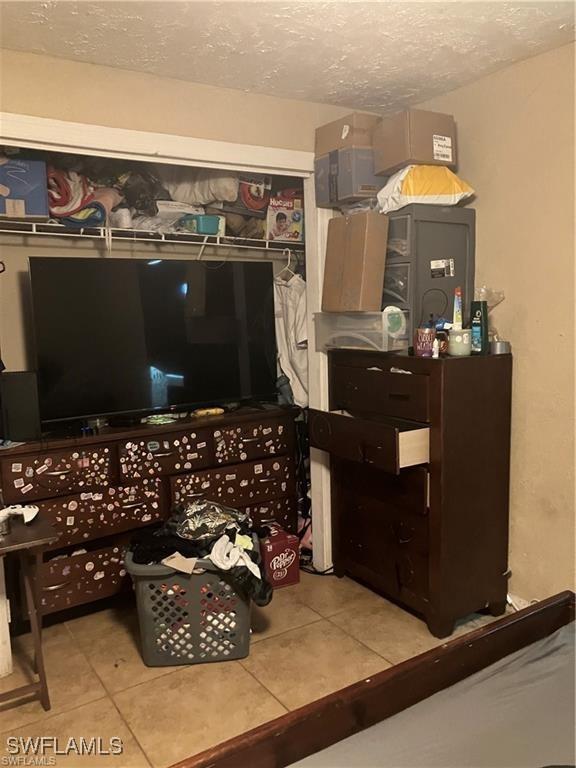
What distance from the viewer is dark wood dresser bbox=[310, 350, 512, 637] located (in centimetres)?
242

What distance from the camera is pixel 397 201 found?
2.55 metres

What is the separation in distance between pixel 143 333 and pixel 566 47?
2063 millimetres

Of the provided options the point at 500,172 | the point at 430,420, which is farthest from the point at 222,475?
the point at 500,172

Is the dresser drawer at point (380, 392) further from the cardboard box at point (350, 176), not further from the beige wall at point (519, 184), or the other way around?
the cardboard box at point (350, 176)

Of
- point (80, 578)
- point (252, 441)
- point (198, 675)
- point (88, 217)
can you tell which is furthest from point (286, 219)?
point (198, 675)

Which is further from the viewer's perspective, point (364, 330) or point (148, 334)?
point (148, 334)

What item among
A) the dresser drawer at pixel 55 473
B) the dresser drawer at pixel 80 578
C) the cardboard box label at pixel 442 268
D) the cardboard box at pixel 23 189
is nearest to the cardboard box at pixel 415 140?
the cardboard box label at pixel 442 268

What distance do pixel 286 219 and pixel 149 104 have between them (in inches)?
41.8

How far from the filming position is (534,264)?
2467 millimetres

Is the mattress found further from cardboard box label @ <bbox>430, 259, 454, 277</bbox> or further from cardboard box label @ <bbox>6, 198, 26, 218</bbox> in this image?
cardboard box label @ <bbox>6, 198, 26, 218</bbox>

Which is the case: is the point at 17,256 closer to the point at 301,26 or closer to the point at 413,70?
the point at 301,26

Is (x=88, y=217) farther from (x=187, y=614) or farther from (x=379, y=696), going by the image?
(x=379, y=696)

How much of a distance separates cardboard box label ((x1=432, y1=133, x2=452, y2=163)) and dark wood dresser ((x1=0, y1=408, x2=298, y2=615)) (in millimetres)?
1403

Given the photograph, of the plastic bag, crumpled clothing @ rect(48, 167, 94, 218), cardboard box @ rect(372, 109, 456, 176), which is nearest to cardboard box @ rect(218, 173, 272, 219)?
crumpled clothing @ rect(48, 167, 94, 218)
